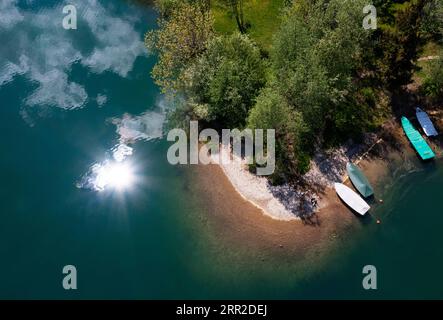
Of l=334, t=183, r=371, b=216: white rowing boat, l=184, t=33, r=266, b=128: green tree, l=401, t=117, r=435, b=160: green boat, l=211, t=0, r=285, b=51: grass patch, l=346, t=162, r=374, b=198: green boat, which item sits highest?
l=211, t=0, r=285, b=51: grass patch

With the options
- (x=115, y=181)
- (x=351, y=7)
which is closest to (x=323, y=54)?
(x=351, y=7)

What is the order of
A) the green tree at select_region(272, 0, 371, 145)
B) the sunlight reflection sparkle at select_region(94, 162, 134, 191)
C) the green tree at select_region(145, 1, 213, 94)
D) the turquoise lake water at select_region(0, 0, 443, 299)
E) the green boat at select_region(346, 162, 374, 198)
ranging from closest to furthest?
the turquoise lake water at select_region(0, 0, 443, 299)
the green boat at select_region(346, 162, 374, 198)
the green tree at select_region(272, 0, 371, 145)
the sunlight reflection sparkle at select_region(94, 162, 134, 191)
the green tree at select_region(145, 1, 213, 94)

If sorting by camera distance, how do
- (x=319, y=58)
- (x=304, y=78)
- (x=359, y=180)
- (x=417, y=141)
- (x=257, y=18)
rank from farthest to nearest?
(x=257, y=18) → (x=417, y=141) → (x=319, y=58) → (x=359, y=180) → (x=304, y=78)

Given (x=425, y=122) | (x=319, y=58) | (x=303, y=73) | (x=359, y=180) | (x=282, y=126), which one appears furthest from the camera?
(x=425, y=122)

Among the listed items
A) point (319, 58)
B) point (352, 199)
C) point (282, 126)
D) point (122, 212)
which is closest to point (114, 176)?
point (122, 212)

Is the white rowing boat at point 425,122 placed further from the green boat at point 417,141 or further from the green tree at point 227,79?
the green tree at point 227,79

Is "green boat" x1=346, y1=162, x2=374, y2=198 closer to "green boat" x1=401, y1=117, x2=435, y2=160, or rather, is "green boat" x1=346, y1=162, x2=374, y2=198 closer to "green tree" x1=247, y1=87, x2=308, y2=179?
"green tree" x1=247, y1=87, x2=308, y2=179

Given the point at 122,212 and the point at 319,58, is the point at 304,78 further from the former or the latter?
the point at 122,212

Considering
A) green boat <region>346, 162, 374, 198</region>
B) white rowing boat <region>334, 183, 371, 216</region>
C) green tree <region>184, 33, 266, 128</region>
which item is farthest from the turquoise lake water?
green tree <region>184, 33, 266, 128</region>

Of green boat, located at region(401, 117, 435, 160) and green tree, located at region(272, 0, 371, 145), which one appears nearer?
green tree, located at region(272, 0, 371, 145)
